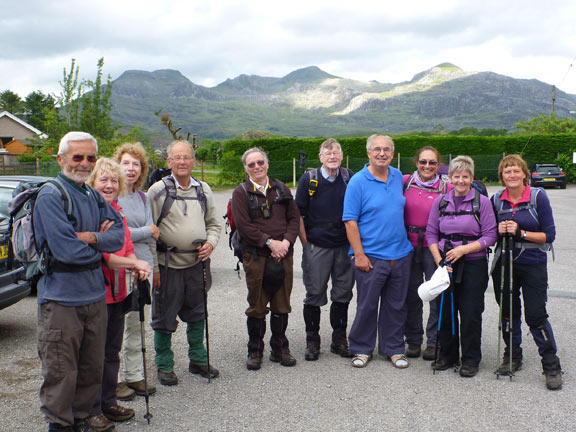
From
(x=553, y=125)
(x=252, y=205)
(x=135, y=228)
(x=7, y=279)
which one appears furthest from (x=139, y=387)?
(x=553, y=125)

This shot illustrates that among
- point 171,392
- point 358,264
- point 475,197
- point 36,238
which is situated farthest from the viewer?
point 358,264

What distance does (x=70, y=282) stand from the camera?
9.76 feet

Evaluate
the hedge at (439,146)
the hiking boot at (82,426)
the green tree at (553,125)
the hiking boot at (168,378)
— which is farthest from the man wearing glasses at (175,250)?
the green tree at (553,125)

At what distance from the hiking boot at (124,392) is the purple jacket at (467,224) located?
2868 millimetres

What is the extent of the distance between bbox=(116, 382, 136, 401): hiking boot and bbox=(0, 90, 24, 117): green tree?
291ft

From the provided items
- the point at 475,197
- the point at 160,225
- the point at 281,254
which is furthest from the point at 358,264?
the point at 160,225

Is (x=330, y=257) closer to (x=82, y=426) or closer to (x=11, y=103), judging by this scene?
(x=82, y=426)

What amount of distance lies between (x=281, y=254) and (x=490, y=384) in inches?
82.2

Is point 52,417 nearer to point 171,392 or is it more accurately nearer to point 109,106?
point 171,392

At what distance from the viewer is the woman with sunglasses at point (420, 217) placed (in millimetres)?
4684

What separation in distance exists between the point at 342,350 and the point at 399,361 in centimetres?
57

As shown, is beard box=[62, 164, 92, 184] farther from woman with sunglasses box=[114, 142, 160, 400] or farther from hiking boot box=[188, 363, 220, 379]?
hiking boot box=[188, 363, 220, 379]

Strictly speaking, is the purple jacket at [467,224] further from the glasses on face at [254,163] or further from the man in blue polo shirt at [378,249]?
the glasses on face at [254,163]

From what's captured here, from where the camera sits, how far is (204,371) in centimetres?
438
